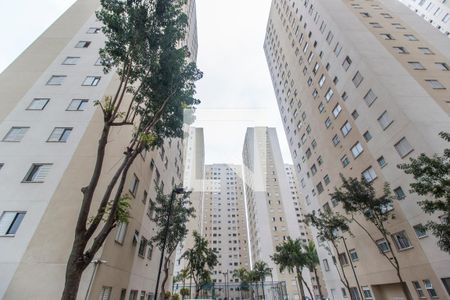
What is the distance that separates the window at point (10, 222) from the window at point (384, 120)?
27.4 metres

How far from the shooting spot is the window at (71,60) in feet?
Answer: 65.1

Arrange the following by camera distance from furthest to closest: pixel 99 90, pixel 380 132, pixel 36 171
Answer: pixel 380 132 < pixel 99 90 < pixel 36 171

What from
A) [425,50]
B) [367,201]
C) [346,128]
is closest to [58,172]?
[367,201]

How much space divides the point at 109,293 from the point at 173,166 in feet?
62.2

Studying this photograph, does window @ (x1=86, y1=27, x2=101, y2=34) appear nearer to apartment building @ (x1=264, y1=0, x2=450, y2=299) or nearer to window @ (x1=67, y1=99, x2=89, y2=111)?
window @ (x1=67, y1=99, x2=89, y2=111)

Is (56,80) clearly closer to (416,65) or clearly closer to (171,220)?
(171,220)

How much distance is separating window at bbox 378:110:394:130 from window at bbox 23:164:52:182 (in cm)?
2657

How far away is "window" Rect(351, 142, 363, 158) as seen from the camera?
22188 millimetres

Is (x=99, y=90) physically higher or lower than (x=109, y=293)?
higher

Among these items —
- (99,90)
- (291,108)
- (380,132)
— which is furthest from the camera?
(291,108)

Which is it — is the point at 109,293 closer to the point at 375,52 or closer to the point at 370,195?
the point at 370,195

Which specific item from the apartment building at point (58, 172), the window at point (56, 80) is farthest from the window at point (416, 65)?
the window at point (56, 80)

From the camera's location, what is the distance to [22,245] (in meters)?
11.1

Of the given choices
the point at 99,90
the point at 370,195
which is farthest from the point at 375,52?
the point at 99,90
